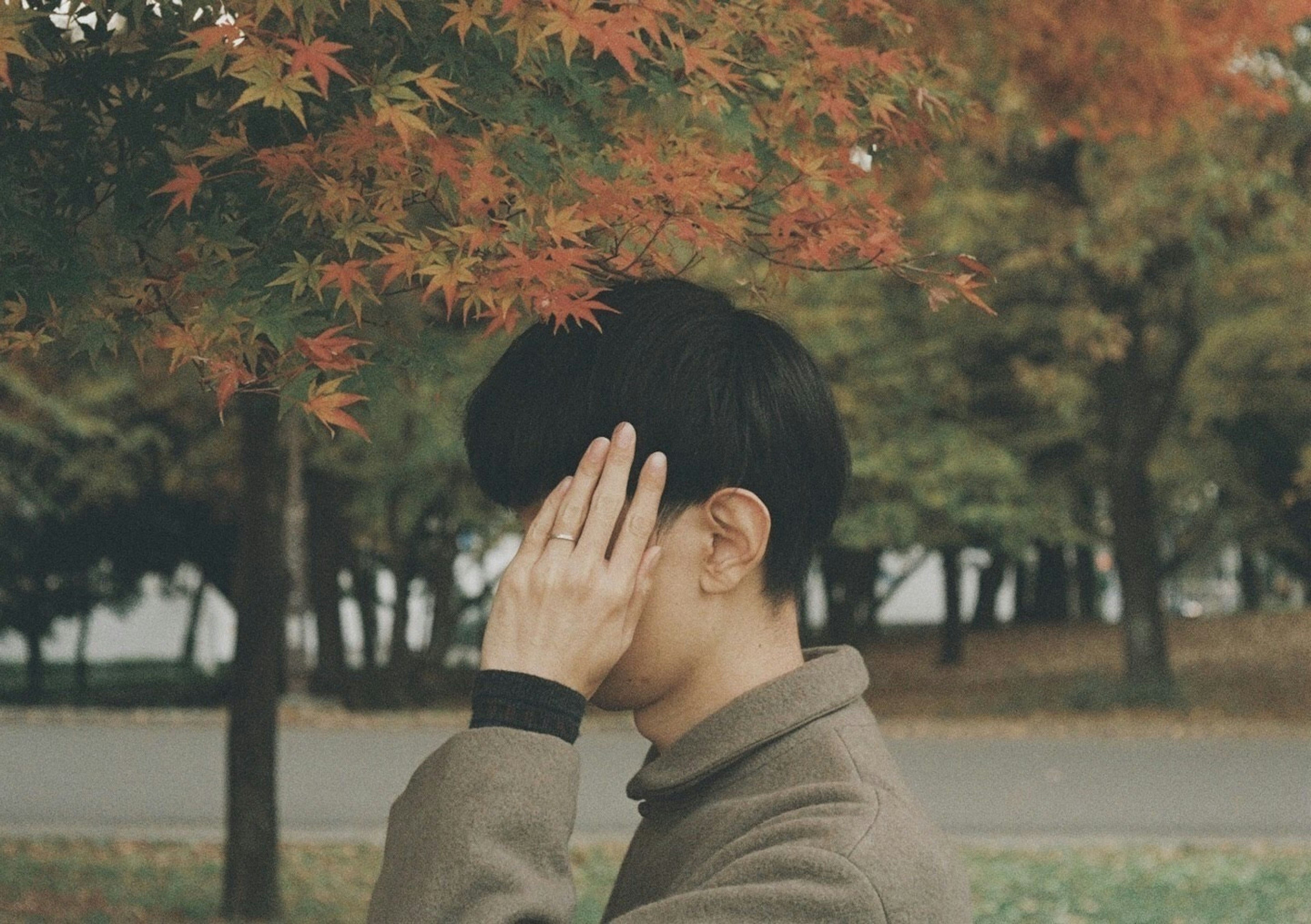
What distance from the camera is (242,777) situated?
802 cm

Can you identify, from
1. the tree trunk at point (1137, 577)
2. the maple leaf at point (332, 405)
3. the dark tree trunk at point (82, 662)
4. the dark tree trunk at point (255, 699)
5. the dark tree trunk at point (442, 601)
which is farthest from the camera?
the dark tree trunk at point (82, 662)

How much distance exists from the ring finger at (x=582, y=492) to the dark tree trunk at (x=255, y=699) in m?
6.28

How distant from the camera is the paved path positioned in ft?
36.4

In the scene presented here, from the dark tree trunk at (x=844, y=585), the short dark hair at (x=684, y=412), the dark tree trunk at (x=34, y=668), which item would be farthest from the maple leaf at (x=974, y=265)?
the dark tree trunk at (x=34, y=668)

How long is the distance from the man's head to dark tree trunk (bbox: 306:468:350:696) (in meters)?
22.2

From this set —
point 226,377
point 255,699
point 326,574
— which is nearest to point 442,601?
point 326,574

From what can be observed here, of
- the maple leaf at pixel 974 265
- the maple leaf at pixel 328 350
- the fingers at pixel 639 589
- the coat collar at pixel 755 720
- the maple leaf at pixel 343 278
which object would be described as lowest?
the coat collar at pixel 755 720

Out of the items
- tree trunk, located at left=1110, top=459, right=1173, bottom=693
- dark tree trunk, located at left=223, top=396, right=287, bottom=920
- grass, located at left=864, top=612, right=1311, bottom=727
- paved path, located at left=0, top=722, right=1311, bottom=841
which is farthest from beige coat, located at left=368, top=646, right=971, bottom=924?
tree trunk, located at left=1110, top=459, right=1173, bottom=693

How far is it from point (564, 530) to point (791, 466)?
274 mm

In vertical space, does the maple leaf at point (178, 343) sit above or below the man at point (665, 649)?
above

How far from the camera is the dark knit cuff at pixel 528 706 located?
1765 mm

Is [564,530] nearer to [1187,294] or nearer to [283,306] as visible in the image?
[283,306]

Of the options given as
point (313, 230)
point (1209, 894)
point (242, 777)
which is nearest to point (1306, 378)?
point (1209, 894)

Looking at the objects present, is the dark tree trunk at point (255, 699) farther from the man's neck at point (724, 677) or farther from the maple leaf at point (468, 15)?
the man's neck at point (724, 677)
